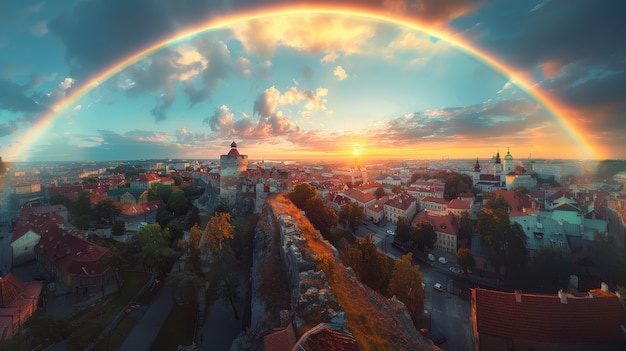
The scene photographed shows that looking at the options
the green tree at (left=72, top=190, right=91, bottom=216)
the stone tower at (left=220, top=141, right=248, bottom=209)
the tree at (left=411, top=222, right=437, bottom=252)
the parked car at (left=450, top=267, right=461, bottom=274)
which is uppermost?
the stone tower at (left=220, top=141, right=248, bottom=209)

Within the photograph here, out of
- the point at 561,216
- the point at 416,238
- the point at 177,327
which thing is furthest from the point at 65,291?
the point at 561,216

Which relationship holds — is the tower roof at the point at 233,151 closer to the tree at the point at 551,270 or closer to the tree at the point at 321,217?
the tree at the point at 321,217

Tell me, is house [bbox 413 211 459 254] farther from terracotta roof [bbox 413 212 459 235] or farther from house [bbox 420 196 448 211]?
house [bbox 420 196 448 211]

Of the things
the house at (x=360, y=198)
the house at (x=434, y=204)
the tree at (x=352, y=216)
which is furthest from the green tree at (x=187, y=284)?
the house at (x=434, y=204)

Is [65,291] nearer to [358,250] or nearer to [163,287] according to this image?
[163,287]

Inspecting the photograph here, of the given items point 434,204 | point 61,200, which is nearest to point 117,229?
point 61,200

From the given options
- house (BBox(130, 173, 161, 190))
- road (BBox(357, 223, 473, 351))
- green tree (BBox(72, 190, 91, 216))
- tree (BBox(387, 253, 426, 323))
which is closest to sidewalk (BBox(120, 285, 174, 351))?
tree (BBox(387, 253, 426, 323))
